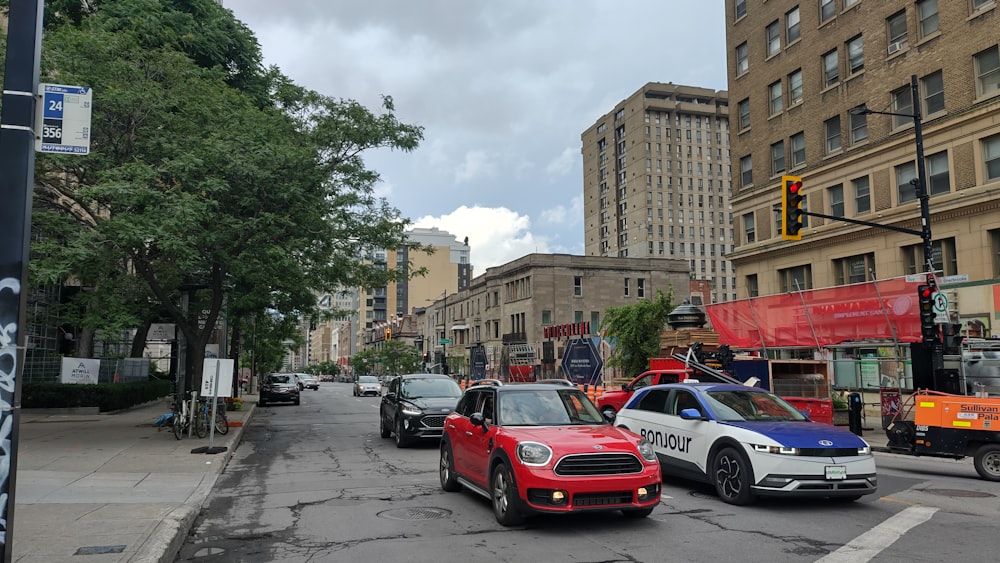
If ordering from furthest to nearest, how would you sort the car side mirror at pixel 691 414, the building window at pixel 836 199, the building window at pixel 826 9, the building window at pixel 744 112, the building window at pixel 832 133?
the building window at pixel 744 112, the building window at pixel 826 9, the building window at pixel 832 133, the building window at pixel 836 199, the car side mirror at pixel 691 414

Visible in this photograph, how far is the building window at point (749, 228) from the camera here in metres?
39.0

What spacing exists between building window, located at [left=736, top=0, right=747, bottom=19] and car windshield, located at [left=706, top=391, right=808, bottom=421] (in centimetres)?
3517

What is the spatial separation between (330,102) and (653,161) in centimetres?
9959

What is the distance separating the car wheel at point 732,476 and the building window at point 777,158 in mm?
30414

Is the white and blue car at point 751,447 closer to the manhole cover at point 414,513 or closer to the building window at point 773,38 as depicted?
the manhole cover at point 414,513

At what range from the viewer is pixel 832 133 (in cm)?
3353

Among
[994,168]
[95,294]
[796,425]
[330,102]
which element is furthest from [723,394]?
[994,168]

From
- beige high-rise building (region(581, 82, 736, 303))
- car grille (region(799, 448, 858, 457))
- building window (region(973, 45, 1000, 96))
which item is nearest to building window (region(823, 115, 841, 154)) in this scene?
building window (region(973, 45, 1000, 96))

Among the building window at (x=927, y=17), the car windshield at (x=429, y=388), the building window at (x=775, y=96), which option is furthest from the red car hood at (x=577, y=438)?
the building window at (x=775, y=96)

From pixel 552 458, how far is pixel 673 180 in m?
113

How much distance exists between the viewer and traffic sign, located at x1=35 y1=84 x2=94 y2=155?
5.48 metres

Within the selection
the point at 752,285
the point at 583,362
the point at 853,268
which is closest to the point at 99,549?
the point at 583,362

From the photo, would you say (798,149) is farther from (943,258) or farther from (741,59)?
(943,258)

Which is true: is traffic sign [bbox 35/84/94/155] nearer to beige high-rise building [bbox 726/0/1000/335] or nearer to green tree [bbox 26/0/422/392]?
green tree [bbox 26/0/422/392]
